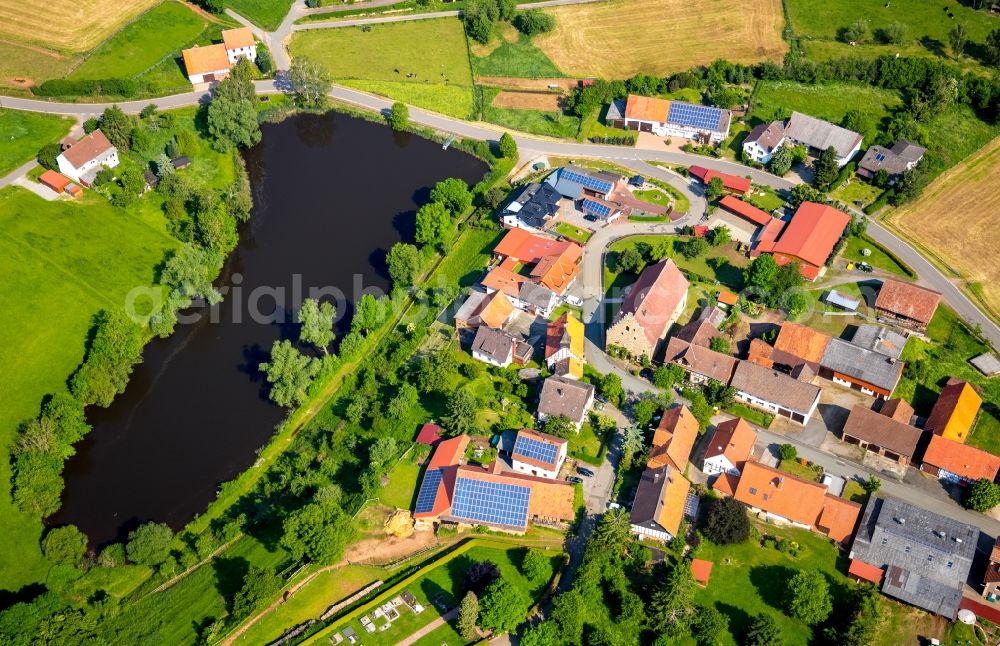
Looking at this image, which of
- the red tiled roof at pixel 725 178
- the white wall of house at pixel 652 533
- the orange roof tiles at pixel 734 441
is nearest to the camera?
the white wall of house at pixel 652 533

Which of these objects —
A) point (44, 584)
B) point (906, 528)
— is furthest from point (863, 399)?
point (44, 584)

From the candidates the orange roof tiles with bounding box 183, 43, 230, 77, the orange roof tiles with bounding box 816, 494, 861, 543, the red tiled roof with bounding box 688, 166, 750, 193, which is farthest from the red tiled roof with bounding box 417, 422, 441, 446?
the orange roof tiles with bounding box 183, 43, 230, 77

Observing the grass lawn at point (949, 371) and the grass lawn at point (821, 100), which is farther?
the grass lawn at point (821, 100)

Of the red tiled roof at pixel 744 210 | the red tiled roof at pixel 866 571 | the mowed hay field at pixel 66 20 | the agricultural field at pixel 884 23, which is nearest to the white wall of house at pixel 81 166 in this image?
the mowed hay field at pixel 66 20

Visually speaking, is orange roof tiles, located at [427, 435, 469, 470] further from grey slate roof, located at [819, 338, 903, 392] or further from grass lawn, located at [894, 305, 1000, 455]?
grass lawn, located at [894, 305, 1000, 455]

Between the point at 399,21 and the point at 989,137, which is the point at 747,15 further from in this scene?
the point at 399,21

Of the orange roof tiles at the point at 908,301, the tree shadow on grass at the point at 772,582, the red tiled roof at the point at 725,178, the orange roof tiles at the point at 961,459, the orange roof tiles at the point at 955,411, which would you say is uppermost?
the red tiled roof at the point at 725,178

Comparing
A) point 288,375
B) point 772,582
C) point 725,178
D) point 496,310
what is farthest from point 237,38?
point 772,582

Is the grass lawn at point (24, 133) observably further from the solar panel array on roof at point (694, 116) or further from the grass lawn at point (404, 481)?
the solar panel array on roof at point (694, 116)
